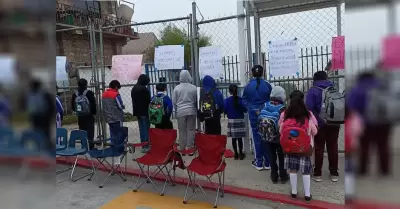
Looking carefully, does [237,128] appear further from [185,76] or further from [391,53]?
[391,53]

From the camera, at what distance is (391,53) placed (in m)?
0.43

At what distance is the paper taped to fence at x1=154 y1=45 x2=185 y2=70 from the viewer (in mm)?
5637

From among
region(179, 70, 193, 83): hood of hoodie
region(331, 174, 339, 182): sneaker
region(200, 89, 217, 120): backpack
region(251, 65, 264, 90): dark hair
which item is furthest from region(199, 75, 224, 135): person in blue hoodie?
region(331, 174, 339, 182): sneaker

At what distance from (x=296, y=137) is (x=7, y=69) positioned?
343 cm

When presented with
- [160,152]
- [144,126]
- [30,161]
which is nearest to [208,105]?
[160,152]

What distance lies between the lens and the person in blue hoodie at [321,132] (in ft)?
13.8

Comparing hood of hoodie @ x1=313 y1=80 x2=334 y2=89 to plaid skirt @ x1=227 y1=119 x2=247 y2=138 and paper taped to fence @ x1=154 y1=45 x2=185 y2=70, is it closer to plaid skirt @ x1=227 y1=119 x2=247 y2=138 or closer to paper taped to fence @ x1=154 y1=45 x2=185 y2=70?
plaid skirt @ x1=227 y1=119 x2=247 y2=138

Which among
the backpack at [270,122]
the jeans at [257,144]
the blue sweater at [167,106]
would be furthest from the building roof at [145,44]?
the backpack at [270,122]

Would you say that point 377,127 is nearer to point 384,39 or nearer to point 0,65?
point 384,39

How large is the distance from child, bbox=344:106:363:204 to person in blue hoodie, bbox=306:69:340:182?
3.85 metres

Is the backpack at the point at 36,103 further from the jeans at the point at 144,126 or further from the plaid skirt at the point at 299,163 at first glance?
the jeans at the point at 144,126

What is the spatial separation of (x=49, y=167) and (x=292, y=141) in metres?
3.31

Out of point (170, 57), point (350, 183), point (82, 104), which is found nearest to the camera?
point (350, 183)

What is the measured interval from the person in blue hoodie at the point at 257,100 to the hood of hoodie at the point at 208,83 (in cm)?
55
